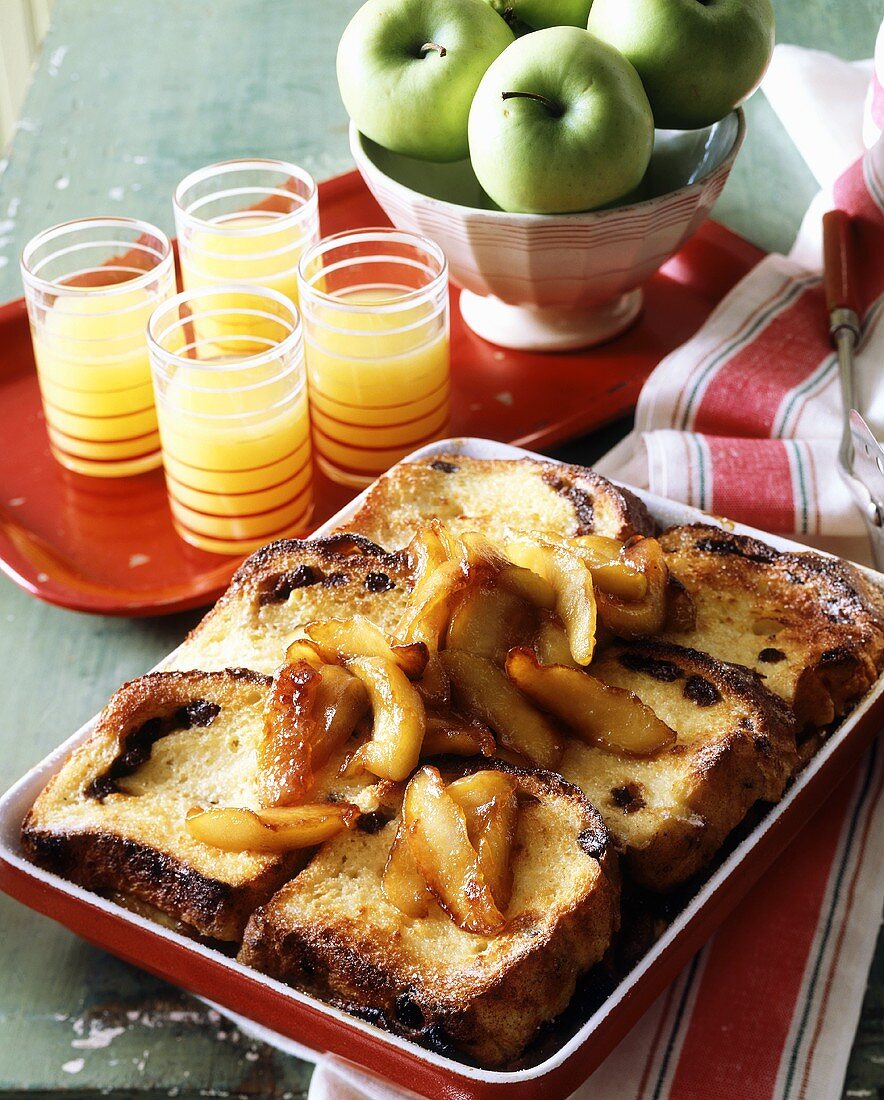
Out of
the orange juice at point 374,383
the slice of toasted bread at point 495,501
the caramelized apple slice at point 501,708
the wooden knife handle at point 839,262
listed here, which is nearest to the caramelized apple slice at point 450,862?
the caramelized apple slice at point 501,708

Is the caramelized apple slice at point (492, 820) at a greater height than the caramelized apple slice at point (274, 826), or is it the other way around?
the caramelized apple slice at point (492, 820)

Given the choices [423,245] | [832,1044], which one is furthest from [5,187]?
[832,1044]

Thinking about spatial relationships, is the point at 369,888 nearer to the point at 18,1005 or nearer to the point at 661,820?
the point at 661,820

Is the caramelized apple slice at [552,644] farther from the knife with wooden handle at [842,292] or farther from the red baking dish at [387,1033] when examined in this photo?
the knife with wooden handle at [842,292]

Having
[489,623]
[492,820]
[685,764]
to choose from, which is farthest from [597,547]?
[492,820]

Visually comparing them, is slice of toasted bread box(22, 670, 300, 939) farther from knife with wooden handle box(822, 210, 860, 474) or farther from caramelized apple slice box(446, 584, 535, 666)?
knife with wooden handle box(822, 210, 860, 474)

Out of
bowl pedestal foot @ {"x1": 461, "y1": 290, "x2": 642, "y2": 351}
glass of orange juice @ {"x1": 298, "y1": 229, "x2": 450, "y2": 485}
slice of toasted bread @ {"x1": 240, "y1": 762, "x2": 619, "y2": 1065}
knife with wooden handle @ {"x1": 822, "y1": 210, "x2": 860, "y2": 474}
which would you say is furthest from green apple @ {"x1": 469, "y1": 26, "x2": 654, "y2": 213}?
slice of toasted bread @ {"x1": 240, "y1": 762, "x2": 619, "y2": 1065}
